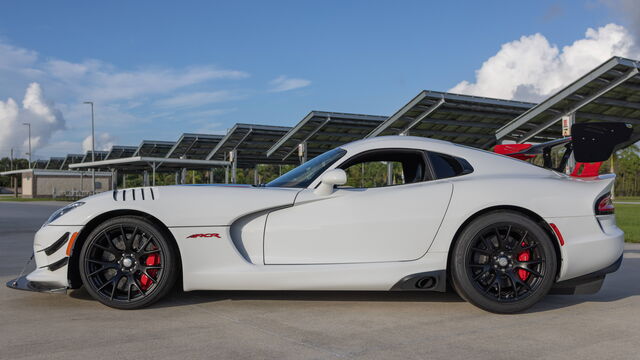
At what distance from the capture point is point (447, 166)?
4.41 meters

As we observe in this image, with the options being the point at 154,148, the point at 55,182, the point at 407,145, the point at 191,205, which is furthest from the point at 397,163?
the point at 55,182

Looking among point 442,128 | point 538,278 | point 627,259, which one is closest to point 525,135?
point 442,128

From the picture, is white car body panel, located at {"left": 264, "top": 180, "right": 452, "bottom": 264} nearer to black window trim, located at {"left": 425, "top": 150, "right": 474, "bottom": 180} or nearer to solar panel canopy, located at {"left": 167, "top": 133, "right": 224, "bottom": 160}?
black window trim, located at {"left": 425, "top": 150, "right": 474, "bottom": 180}

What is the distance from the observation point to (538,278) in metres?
4.15

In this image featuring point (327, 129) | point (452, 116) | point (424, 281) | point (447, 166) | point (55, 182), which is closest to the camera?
point (424, 281)

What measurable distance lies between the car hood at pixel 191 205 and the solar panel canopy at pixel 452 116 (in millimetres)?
14881

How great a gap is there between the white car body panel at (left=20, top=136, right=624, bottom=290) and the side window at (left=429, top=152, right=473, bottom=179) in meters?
0.10

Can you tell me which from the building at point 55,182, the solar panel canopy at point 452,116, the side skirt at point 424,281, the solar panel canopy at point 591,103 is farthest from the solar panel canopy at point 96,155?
the side skirt at point 424,281

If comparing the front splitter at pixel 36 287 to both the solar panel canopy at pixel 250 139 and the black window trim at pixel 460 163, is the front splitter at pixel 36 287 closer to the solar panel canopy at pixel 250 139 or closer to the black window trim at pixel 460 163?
the black window trim at pixel 460 163

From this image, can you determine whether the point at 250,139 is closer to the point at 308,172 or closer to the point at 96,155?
the point at 308,172

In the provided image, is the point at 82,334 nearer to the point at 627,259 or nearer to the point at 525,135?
the point at 627,259

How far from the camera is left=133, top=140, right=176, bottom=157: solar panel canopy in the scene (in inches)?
1626

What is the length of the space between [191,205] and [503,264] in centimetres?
238

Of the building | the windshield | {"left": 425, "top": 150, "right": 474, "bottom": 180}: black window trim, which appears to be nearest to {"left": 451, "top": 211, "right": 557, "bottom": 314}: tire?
{"left": 425, "top": 150, "right": 474, "bottom": 180}: black window trim
